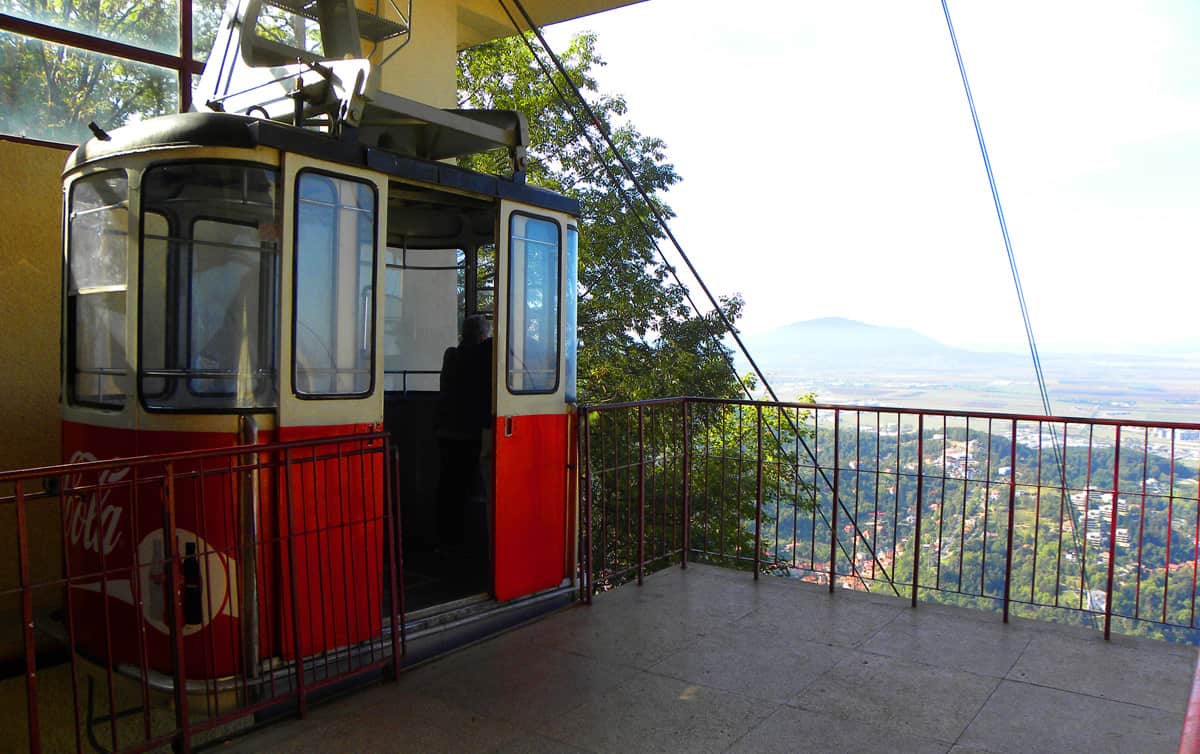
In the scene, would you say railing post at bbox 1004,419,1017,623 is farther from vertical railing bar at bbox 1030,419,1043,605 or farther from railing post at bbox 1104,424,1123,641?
railing post at bbox 1104,424,1123,641

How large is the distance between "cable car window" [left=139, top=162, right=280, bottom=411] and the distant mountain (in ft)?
87.6

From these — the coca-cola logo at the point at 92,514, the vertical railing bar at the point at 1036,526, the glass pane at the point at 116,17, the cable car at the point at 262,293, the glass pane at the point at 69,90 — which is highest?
the glass pane at the point at 116,17

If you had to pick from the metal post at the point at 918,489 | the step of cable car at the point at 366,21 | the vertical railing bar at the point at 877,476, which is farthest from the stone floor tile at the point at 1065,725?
the step of cable car at the point at 366,21

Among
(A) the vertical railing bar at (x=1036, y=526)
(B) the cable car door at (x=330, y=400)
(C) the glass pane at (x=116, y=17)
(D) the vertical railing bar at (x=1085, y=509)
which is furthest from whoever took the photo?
(C) the glass pane at (x=116, y=17)

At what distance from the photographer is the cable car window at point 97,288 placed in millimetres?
3580

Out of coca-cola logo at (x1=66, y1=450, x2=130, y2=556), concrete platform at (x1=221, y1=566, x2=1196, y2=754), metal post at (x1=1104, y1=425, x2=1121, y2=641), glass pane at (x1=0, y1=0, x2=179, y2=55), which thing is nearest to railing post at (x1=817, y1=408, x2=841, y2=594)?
concrete platform at (x1=221, y1=566, x2=1196, y2=754)

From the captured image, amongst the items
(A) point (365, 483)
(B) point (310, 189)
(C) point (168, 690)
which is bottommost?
(C) point (168, 690)

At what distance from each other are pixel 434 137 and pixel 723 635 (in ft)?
11.2

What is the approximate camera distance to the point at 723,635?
16.0 feet

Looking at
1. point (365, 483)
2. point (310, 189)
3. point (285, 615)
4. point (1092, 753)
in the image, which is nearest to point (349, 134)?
point (310, 189)

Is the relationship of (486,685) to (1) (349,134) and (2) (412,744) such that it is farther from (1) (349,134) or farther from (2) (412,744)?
(1) (349,134)

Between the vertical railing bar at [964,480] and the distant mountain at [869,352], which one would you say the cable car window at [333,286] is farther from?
the distant mountain at [869,352]

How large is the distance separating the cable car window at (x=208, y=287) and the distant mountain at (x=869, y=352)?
2669 cm

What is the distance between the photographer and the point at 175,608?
10.2ft
